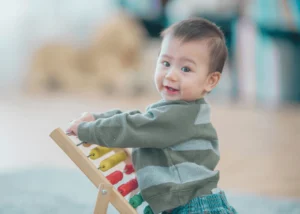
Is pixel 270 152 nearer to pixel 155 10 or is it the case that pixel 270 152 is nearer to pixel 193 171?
pixel 193 171

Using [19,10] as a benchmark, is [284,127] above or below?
below

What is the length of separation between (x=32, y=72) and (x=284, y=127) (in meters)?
2.25

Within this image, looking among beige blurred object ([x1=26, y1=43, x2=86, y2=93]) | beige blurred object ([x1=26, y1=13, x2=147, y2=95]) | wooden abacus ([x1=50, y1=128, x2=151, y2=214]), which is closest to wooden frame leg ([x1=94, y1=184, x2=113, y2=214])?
wooden abacus ([x1=50, y1=128, x2=151, y2=214])

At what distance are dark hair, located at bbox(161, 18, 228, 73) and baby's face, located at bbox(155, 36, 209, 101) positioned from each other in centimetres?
1

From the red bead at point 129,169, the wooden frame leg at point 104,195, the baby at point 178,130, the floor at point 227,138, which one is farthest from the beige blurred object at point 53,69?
the wooden frame leg at point 104,195

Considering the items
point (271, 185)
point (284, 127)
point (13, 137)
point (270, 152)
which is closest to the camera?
point (271, 185)

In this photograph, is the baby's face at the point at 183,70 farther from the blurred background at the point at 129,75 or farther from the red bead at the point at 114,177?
the blurred background at the point at 129,75

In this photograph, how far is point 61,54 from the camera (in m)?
4.20

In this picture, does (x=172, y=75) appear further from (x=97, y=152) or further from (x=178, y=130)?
(x=97, y=152)

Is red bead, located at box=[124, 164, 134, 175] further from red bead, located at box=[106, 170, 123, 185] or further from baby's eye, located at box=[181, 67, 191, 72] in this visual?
baby's eye, located at box=[181, 67, 191, 72]

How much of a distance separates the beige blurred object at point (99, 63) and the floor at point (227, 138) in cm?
22

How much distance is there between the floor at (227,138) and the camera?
1897mm

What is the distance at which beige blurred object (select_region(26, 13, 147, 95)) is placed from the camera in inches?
161

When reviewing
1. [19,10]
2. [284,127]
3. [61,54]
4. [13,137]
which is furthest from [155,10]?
[13,137]
